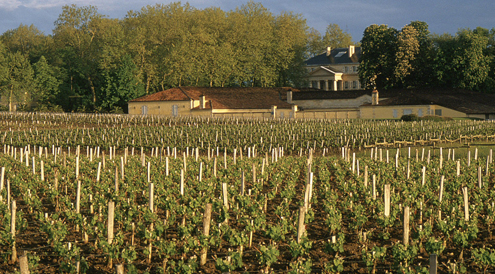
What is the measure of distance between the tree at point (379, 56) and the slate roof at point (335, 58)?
29.4 meters

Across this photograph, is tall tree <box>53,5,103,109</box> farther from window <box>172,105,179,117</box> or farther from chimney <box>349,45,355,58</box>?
chimney <box>349,45,355,58</box>

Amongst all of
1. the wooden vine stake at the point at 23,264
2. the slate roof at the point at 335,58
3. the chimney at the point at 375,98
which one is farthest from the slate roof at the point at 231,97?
the wooden vine stake at the point at 23,264

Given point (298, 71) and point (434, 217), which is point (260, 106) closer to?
point (298, 71)

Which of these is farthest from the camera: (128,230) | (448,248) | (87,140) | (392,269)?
(87,140)

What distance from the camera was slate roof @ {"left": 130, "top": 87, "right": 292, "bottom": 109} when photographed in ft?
241

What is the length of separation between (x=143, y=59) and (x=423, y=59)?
38.4m

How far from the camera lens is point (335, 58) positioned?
109 metres

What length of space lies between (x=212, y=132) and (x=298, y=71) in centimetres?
5167

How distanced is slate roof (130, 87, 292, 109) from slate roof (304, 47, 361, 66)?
30.8m

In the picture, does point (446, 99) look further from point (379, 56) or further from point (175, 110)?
point (175, 110)

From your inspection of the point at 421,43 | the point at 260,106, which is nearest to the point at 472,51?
the point at 421,43

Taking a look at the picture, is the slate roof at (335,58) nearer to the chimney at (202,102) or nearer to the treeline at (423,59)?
the treeline at (423,59)

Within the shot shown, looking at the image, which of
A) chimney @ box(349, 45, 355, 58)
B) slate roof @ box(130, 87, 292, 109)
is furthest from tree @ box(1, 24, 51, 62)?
chimney @ box(349, 45, 355, 58)

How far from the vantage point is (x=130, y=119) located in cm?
6350
